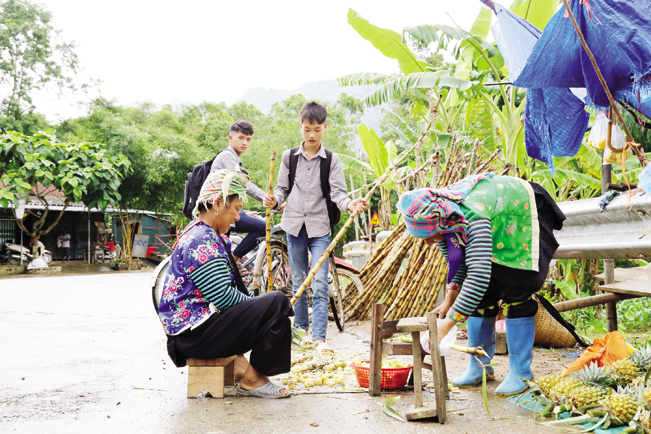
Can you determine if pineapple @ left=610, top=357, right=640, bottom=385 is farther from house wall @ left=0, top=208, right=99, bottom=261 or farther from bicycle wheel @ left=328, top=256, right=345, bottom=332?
house wall @ left=0, top=208, right=99, bottom=261

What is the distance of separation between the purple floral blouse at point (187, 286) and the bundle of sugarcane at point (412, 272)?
9.07 ft

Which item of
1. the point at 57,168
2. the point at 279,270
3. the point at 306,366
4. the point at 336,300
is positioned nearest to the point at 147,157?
the point at 57,168

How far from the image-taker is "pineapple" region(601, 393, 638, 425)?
2.27m

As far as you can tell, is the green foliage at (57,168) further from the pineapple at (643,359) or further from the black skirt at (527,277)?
the pineapple at (643,359)

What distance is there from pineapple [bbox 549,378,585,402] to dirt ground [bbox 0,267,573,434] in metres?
0.18

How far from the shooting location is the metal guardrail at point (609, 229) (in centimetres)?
296

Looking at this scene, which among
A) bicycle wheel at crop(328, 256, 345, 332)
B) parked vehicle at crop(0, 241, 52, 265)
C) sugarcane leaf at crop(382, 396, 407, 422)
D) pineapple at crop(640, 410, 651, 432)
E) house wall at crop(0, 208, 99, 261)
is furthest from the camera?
house wall at crop(0, 208, 99, 261)

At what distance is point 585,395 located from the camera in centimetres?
247

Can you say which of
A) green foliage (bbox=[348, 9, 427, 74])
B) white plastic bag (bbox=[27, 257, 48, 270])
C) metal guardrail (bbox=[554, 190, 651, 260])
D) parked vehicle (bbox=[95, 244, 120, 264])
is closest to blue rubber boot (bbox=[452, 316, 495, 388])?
metal guardrail (bbox=[554, 190, 651, 260])

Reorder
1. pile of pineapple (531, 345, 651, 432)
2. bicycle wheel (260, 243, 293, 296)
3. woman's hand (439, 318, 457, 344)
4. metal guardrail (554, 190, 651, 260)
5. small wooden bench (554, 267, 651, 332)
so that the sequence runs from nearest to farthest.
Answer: pile of pineapple (531, 345, 651, 432) → woman's hand (439, 318, 457, 344) → metal guardrail (554, 190, 651, 260) → small wooden bench (554, 267, 651, 332) → bicycle wheel (260, 243, 293, 296)

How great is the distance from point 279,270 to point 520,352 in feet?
11.2

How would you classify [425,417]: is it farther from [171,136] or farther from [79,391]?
[171,136]

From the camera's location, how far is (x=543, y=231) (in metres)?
3.01

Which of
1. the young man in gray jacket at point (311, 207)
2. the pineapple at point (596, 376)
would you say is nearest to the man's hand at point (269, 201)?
the young man in gray jacket at point (311, 207)
